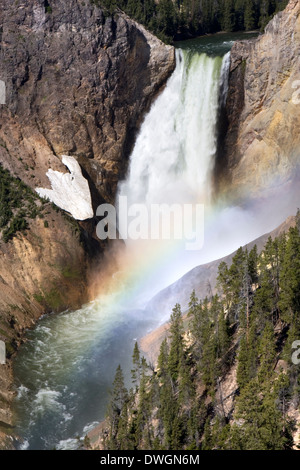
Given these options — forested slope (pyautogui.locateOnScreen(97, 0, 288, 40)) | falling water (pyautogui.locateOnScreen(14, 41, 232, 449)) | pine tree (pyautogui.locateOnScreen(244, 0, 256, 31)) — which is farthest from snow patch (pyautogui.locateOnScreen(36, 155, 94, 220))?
pine tree (pyautogui.locateOnScreen(244, 0, 256, 31))

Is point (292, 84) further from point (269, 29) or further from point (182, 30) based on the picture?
point (182, 30)

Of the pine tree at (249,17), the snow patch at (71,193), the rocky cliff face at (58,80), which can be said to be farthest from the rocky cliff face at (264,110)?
the pine tree at (249,17)

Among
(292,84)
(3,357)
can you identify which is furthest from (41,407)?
(292,84)

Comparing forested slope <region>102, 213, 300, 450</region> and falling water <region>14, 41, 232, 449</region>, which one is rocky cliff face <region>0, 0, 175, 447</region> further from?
forested slope <region>102, 213, 300, 450</region>

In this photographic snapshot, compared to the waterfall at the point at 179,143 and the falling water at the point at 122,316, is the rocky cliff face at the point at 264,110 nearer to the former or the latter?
the falling water at the point at 122,316

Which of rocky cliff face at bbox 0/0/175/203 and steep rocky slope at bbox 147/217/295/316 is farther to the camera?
rocky cliff face at bbox 0/0/175/203

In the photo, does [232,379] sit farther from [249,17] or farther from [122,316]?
[249,17]
